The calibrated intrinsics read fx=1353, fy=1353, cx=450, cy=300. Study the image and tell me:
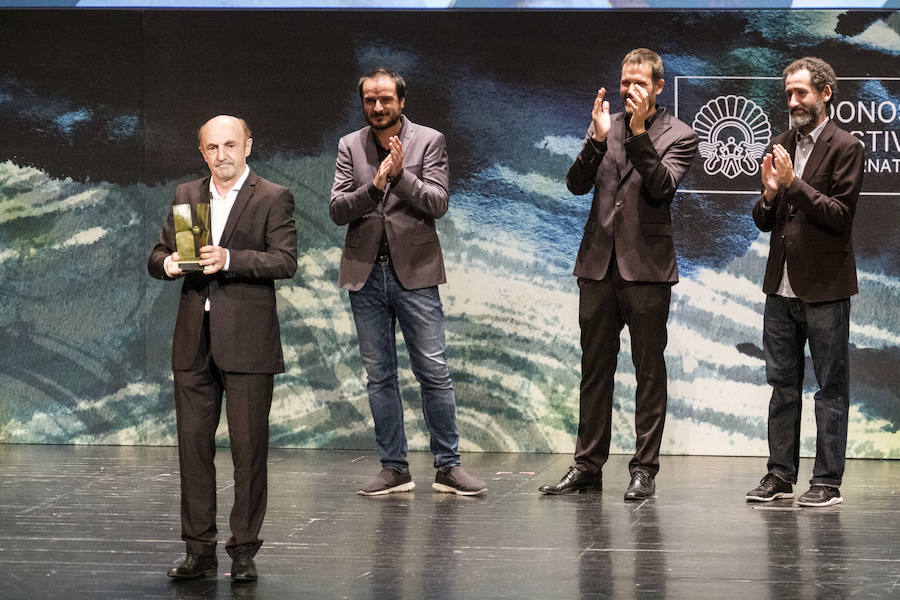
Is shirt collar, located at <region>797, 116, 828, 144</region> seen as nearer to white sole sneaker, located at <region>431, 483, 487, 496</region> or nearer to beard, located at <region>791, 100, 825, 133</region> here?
beard, located at <region>791, 100, 825, 133</region>

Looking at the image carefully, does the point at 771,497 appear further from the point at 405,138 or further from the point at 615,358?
the point at 405,138

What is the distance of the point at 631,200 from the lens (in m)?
5.28

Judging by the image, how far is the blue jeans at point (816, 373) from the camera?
5.10 m

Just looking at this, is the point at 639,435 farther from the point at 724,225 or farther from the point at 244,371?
the point at 244,371

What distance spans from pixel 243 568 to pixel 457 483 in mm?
1669

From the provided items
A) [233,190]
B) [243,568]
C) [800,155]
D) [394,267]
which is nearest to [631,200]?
[800,155]

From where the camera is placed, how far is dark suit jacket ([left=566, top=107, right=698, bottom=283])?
5.24 meters

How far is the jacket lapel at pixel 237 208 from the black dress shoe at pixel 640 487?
2027mm

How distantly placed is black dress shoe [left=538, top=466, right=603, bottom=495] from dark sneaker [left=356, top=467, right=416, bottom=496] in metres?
0.54

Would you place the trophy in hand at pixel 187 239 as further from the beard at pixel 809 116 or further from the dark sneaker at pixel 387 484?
the beard at pixel 809 116

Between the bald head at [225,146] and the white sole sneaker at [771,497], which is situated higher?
the bald head at [225,146]

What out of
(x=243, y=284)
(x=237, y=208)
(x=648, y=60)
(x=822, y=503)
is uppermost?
(x=648, y=60)

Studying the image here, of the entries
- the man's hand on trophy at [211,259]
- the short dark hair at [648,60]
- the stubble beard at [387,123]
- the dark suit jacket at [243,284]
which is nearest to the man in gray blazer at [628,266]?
the short dark hair at [648,60]

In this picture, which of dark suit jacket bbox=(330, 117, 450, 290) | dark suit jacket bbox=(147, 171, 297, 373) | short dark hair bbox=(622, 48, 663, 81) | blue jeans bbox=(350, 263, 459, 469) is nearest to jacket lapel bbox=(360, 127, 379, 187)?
dark suit jacket bbox=(330, 117, 450, 290)
